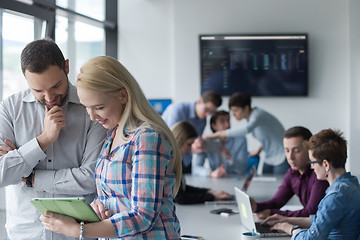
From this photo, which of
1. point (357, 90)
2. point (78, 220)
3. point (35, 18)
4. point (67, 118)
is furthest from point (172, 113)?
point (78, 220)

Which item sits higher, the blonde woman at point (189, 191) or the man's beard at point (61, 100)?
the man's beard at point (61, 100)

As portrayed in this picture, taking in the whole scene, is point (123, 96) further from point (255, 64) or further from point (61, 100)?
point (255, 64)

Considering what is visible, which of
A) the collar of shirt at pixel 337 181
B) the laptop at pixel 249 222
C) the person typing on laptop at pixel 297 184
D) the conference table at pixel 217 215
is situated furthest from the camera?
the person typing on laptop at pixel 297 184

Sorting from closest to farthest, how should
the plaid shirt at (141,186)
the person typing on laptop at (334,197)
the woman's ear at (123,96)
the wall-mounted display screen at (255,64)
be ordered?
1. the plaid shirt at (141,186)
2. the woman's ear at (123,96)
3. the person typing on laptop at (334,197)
4. the wall-mounted display screen at (255,64)

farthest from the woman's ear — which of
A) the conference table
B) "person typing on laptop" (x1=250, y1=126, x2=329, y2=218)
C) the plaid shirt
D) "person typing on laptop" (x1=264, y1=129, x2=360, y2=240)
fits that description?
"person typing on laptop" (x1=250, y1=126, x2=329, y2=218)

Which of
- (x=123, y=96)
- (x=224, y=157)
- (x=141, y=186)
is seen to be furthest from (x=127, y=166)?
(x=224, y=157)

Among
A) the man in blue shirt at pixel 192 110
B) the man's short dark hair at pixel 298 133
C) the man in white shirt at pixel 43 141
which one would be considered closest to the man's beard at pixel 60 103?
the man in white shirt at pixel 43 141

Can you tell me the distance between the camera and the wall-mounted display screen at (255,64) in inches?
272

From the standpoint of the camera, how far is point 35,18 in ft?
14.4

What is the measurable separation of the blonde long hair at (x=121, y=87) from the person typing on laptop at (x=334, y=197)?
3.22ft

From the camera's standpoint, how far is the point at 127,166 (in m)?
1.66

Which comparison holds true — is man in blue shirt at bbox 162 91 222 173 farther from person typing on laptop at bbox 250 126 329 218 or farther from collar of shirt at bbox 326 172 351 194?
collar of shirt at bbox 326 172 351 194

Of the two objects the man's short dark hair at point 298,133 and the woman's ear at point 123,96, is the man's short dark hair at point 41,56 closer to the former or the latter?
the woman's ear at point 123,96

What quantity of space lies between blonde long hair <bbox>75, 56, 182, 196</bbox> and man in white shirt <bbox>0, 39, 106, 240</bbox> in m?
0.23
